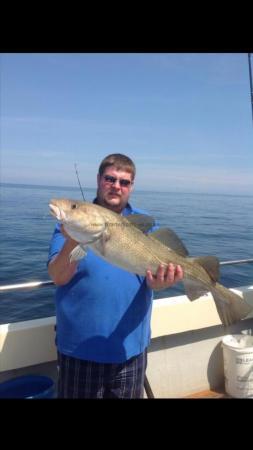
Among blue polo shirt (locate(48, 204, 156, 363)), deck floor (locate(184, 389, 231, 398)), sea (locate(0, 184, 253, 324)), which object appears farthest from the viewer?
sea (locate(0, 184, 253, 324))

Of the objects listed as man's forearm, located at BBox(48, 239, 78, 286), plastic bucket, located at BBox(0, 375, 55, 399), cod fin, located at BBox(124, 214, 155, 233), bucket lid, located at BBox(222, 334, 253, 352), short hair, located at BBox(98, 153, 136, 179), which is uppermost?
short hair, located at BBox(98, 153, 136, 179)

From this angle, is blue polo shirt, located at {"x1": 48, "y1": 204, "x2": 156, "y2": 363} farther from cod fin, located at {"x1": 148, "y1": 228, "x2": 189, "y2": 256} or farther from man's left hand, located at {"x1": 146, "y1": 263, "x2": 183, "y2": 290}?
cod fin, located at {"x1": 148, "y1": 228, "x2": 189, "y2": 256}

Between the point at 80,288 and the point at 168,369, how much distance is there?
2.25 metres

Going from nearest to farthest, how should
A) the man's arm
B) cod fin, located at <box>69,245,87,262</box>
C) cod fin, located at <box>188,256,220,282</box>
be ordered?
1. cod fin, located at <box>69,245,87,262</box>
2. the man's arm
3. cod fin, located at <box>188,256,220,282</box>

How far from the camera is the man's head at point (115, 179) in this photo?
2.93 metres

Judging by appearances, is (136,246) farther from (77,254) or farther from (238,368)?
(238,368)

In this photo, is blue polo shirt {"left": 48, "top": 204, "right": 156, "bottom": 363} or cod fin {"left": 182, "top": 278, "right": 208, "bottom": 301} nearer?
blue polo shirt {"left": 48, "top": 204, "right": 156, "bottom": 363}

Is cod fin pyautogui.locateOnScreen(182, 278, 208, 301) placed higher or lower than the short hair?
lower

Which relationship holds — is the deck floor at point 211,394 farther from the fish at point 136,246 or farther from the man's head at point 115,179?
the man's head at point 115,179

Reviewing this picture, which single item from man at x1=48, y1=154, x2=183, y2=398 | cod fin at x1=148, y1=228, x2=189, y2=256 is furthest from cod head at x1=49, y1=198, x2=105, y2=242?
cod fin at x1=148, y1=228, x2=189, y2=256

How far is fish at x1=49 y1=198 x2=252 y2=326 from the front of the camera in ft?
8.43
